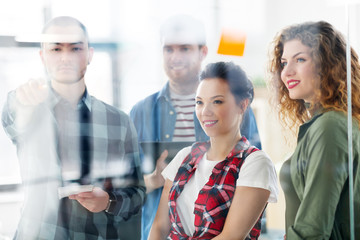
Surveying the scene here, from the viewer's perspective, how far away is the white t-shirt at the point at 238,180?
1223mm

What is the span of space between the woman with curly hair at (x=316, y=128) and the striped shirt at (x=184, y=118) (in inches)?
11.0

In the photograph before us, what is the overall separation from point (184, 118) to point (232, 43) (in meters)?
0.27

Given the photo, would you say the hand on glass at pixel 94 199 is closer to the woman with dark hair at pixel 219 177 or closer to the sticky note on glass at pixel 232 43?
the woman with dark hair at pixel 219 177

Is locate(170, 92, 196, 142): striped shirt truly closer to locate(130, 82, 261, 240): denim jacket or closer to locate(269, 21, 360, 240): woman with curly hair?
locate(130, 82, 261, 240): denim jacket

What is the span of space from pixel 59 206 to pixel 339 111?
0.91 meters

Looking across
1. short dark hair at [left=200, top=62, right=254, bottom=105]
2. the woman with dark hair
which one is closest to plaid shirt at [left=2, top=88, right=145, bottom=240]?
the woman with dark hair

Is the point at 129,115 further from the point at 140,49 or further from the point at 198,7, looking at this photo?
the point at 198,7

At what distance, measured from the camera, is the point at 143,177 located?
129 centimetres

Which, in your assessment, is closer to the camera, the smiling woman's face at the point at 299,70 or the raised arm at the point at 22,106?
the raised arm at the point at 22,106

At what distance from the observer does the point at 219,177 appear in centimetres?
124

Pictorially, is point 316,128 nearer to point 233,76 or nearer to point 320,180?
point 320,180

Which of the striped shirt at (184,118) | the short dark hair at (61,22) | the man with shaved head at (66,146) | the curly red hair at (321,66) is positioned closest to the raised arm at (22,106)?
the man with shaved head at (66,146)

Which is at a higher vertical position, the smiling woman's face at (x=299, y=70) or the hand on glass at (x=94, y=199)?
the smiling woman's face at (x=299, y=70)

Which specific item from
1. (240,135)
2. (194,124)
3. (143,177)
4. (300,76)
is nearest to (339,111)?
(300,76)
